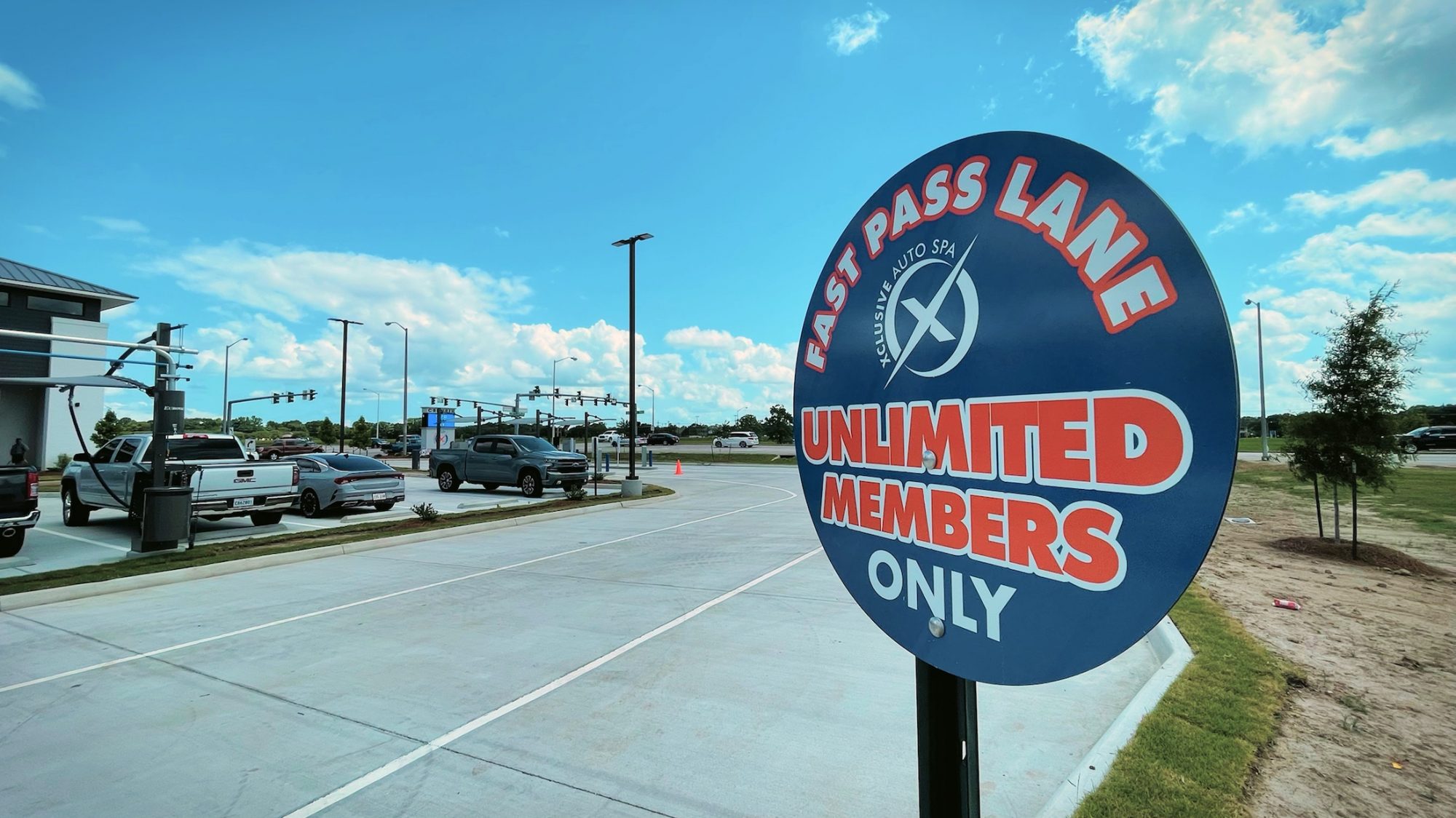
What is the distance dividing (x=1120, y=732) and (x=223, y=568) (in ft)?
36.3

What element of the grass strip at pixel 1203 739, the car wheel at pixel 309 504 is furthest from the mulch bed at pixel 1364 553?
the car wheel at pixel 309 504

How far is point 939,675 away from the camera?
1601 millimetres

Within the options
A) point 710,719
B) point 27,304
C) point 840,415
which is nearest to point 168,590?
point 710,719

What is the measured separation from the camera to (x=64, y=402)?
38125 mm

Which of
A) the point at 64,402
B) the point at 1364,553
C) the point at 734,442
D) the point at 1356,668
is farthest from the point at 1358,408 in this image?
the point at 734,442

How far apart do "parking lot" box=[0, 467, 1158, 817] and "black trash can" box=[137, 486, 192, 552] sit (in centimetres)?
264

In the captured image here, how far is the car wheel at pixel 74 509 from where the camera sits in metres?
14.6

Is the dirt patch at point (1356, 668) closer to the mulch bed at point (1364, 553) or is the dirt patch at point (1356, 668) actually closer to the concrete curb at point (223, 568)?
the mulch bed at point (1364, 553)

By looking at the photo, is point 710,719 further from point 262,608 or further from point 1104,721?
point 262,608

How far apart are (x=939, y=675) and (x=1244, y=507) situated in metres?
19.6

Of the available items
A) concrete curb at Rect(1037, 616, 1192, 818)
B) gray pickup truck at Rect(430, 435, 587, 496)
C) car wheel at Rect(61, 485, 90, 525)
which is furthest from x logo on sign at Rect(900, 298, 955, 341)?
gray pickup truck at Rect(430, 435, 587, 496)

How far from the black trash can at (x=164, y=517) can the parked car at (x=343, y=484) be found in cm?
489

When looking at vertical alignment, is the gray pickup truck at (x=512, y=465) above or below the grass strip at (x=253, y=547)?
above

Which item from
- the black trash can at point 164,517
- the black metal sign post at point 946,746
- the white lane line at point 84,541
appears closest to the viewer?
the black metal sign post at point 946,746
